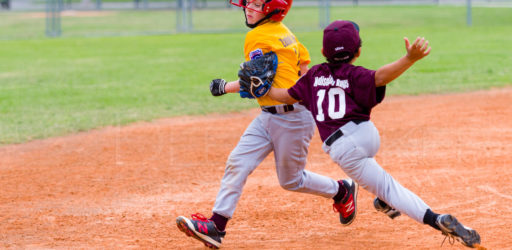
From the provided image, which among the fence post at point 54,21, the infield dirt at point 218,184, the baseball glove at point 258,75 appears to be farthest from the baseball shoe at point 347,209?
the fence post at point 54,21

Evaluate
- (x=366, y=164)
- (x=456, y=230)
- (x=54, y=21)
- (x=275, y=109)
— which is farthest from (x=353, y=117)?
(x=54, y=21)

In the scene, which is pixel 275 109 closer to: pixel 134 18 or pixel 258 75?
pixel 258 75

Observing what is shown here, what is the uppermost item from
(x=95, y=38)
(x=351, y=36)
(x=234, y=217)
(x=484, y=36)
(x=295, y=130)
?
(x=351, y=36)

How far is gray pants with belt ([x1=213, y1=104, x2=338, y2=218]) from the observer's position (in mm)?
4578

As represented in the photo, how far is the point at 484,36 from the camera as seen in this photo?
789 inches

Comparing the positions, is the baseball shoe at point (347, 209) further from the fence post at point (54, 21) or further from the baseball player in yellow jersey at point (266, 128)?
the fence post at point (54, 21)

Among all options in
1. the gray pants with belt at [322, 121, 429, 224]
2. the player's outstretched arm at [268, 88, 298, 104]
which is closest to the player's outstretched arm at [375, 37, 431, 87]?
the gray pants with belt at [322, 121, 429, 224]

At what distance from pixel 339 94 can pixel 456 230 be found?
1064mm

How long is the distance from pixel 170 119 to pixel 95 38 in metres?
13.6

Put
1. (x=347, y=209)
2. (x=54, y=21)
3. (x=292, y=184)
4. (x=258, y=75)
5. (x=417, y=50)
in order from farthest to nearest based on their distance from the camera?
(x=54, y=21) → (x=347, y=209) → (x=292, y=184) → (x=258, y=75) → (x=417, y=50)

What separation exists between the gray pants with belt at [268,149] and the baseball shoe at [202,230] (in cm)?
12

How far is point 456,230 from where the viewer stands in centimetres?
387

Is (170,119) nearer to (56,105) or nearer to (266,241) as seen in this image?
(56,105)

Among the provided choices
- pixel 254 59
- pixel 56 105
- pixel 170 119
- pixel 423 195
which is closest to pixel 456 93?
pixel 170 119
